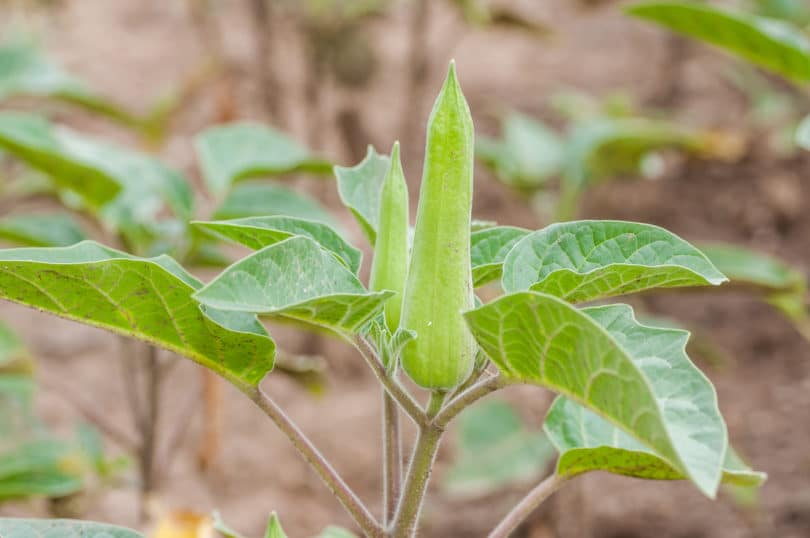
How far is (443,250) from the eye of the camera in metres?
0.50

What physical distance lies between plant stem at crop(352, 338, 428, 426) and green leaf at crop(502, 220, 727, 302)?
83 millimetres

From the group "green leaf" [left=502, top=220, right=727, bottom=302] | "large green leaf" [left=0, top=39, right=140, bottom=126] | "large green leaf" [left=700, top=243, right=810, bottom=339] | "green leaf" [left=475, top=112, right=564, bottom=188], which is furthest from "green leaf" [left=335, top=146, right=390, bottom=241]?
"green leaf" [left=475, top=112, right=564, bottom=188]

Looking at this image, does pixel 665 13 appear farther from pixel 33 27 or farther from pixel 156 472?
pixel 33 27

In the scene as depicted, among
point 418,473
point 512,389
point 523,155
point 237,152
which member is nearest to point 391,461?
point 418,473

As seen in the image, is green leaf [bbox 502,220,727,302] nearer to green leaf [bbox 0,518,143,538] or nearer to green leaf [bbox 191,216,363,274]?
green leaf [bbox 191,216,363,274]

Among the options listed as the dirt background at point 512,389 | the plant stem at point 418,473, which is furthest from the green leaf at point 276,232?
the dirt background at point 512,389

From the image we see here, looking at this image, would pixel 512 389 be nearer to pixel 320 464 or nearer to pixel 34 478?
pixel 34 478

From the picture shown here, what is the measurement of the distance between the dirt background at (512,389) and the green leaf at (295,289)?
2.51 feet

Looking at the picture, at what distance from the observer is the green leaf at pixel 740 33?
104cm

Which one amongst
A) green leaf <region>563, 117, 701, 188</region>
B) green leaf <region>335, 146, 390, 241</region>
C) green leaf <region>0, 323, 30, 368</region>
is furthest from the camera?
green leaf <region>563, 117, 701, 188</region>

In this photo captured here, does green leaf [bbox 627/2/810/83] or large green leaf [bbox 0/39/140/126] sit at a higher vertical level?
green leaf [bbox 627/2/810/83]

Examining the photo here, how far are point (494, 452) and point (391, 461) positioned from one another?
110 centimetres

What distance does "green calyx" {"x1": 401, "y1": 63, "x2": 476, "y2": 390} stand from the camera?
49cm

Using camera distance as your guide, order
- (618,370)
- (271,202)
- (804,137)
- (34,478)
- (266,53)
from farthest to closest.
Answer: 1. (266,53)
2. (271,202)
3. (34,478)
4. (804,137)
5. (618,370)
